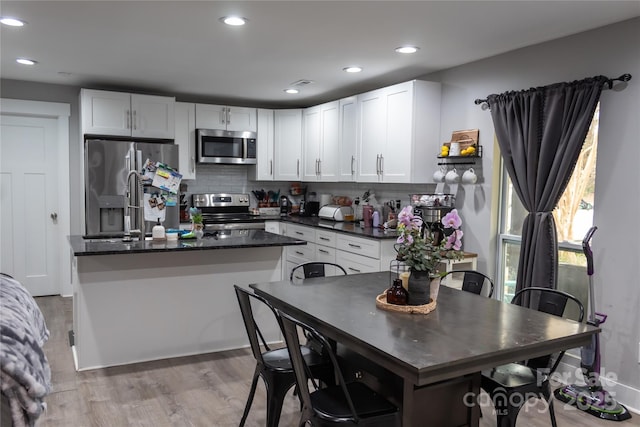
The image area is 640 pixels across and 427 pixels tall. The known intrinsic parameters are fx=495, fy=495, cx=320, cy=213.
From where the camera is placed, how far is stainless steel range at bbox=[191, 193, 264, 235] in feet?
18.8

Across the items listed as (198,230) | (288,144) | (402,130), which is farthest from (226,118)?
(402,130)

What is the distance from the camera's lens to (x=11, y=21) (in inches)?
126

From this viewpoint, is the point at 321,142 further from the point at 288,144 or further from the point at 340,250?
the point at 340,250

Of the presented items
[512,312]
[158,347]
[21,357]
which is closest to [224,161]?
[158,347]

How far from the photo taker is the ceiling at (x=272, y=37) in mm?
2869

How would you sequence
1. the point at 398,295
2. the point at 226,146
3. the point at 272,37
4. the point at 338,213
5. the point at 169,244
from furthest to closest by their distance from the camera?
the point at 226,146 → the point at 338,213 → the point at 169,244 → the point at 272,37 → the point at 398,295

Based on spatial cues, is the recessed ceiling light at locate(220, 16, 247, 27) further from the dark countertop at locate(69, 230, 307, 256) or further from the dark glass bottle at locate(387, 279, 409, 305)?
the dark glass bottle at locate(387, 279, 409, 305)

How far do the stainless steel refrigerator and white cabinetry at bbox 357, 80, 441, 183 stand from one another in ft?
7.54

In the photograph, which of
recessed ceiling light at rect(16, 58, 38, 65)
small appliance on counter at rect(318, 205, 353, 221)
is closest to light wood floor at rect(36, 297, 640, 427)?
small appliance on counter at rect(318, 205, 353, 221)

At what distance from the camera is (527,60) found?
142 inches

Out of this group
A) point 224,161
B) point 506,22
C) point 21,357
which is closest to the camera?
point 21,357

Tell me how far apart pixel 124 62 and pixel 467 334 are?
369 cm

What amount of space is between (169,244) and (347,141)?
2.37m

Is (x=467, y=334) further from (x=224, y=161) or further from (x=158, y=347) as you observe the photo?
(x=224, y=161)
